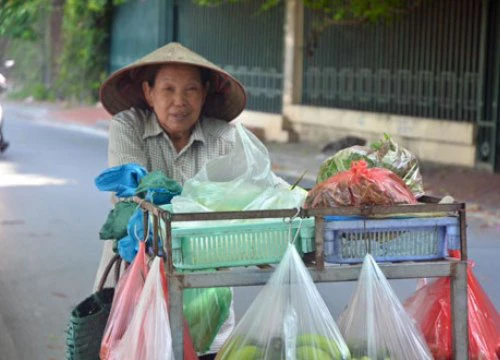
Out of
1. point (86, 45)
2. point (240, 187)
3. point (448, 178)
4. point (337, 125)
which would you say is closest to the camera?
point (240, 187)

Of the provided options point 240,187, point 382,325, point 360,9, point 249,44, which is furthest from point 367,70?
point 382,325

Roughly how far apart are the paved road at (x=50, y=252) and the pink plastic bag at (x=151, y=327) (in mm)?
2699

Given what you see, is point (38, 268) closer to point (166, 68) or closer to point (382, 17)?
point (166, 68)

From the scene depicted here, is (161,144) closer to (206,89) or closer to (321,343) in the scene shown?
(206,89)

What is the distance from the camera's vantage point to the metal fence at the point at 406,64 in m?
14.8

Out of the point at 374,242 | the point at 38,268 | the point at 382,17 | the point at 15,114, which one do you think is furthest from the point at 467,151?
the point at 15,114

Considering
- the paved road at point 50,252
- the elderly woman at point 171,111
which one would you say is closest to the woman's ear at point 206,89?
the elderly woman at point 171,111

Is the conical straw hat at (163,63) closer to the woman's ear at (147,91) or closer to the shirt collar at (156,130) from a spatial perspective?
the woman's ear at (147,91)

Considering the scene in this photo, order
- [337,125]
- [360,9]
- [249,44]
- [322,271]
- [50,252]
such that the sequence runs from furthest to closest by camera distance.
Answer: [249,44], [337,125], [360,9], [50,252], [322,271]

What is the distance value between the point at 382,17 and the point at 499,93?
10.6ft

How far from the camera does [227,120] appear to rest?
4.77 metres

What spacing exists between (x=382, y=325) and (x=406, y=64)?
43.3 feet

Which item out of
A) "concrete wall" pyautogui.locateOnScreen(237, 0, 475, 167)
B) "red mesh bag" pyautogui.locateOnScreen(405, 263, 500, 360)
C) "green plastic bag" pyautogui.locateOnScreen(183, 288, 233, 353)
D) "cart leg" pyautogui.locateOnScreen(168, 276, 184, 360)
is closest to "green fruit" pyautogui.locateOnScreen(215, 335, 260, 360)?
"cart leg" pyautogui.locateOnScreen(168, 276, 184, 360)

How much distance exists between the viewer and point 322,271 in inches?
131
